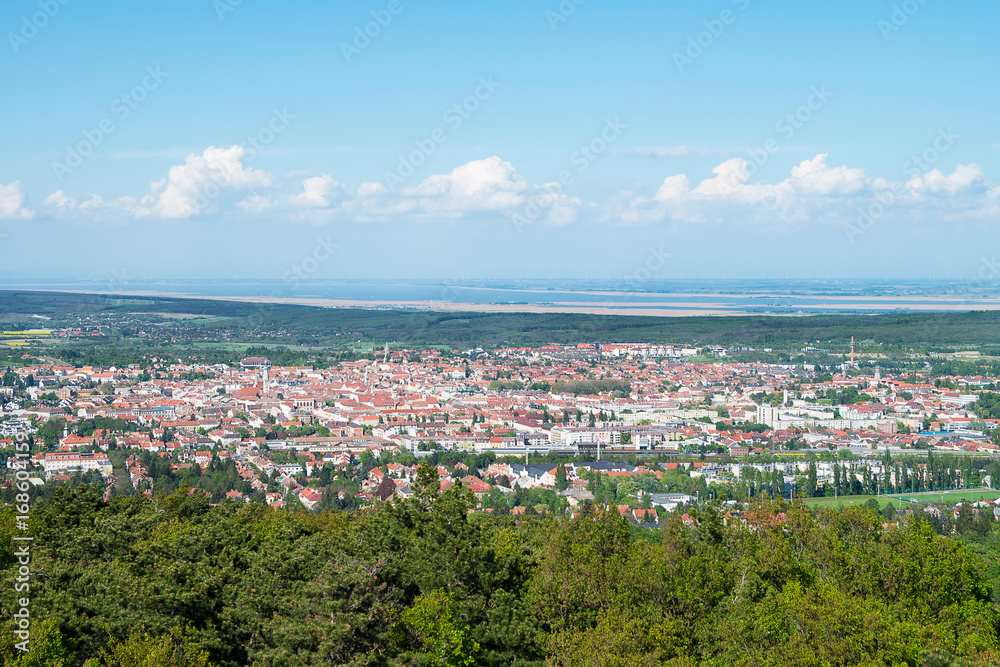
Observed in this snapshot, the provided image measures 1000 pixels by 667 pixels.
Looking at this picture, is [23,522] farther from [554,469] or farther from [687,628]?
[554,469]

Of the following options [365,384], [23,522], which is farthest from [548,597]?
[365,384]

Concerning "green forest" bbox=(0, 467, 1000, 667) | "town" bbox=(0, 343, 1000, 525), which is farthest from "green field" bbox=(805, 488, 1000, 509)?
"green forest" bbox=(0, 467, 1000, 667)

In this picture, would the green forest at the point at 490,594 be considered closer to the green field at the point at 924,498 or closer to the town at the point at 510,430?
the town at the point at 510,430
